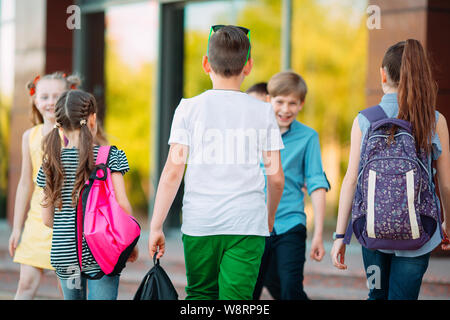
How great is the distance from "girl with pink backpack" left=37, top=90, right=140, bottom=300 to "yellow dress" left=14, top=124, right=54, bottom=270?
51 centimetres

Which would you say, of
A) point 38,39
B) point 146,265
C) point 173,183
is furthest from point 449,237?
point 38,39

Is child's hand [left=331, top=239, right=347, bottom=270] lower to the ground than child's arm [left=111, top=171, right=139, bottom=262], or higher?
lower

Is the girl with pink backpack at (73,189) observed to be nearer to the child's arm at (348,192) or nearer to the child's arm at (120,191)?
the child's arm at (120,191)

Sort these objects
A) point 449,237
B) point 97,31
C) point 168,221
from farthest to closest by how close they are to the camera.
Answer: point 97,31, point 168,221, point 449,237

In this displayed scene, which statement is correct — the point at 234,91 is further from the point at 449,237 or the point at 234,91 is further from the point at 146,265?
the point at 146,265

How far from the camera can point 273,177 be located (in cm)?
291

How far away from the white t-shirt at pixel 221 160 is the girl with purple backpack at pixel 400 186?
20.6 inches

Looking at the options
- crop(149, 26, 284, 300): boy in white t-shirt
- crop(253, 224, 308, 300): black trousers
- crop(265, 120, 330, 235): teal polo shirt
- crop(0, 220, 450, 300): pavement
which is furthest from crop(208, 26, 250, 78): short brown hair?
crop(0, 220, 450, 300): pavement

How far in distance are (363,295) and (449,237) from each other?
257 cm

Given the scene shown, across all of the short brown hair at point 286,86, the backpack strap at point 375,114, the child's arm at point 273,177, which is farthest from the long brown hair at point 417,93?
the short brown hair at point 286,86

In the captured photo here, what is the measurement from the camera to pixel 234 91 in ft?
9.32

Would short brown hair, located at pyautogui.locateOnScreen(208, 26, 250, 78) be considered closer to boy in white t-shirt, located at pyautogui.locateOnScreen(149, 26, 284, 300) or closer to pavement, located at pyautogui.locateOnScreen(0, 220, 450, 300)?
boy in white t-shirt, located at pyautogui.locateOnScreen(149, 26, 284, 300)

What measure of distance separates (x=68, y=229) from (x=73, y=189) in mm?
209

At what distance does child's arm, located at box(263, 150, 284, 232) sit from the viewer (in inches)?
112
